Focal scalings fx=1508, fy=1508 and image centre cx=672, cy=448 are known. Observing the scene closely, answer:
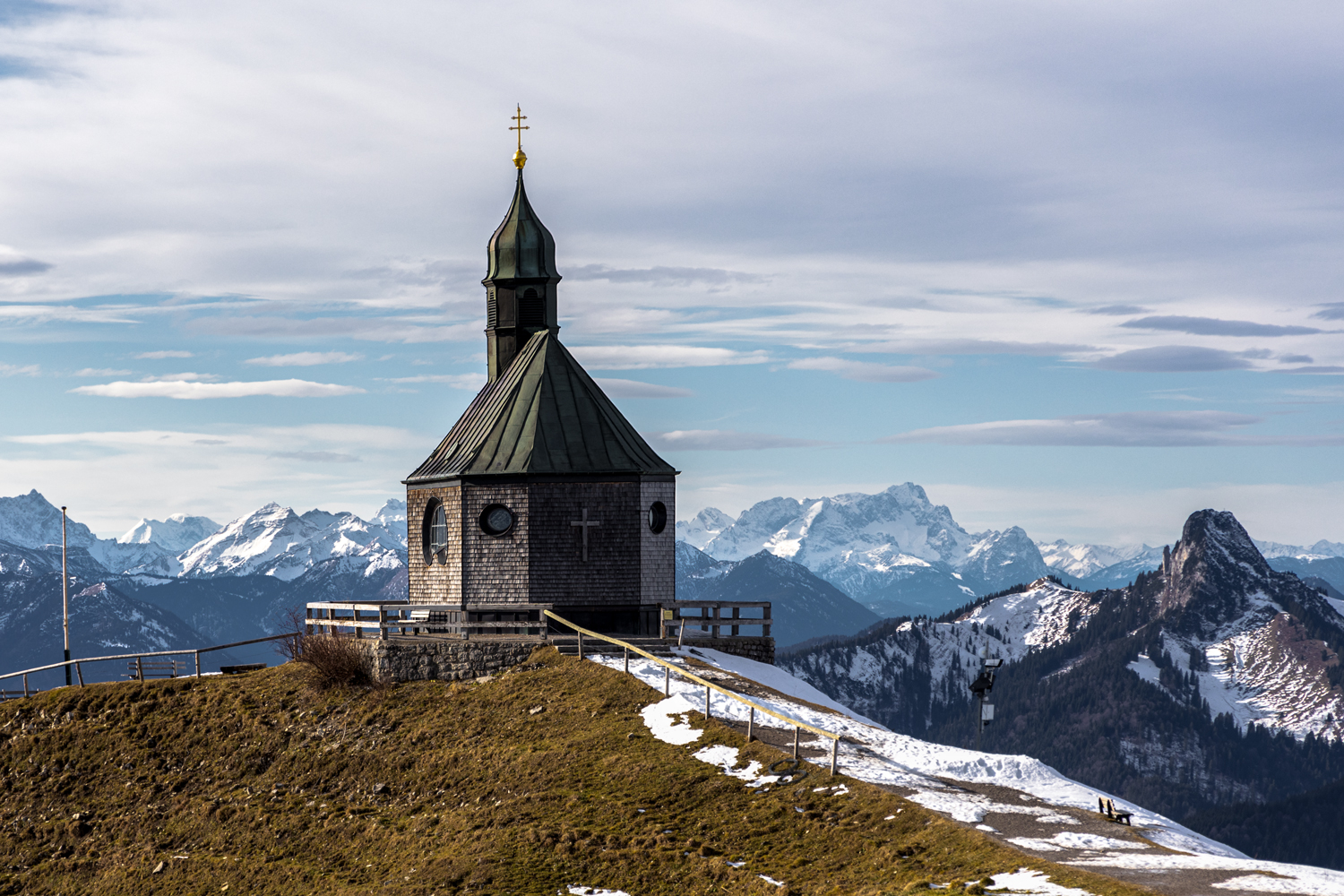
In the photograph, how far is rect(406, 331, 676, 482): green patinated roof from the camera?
53869mm

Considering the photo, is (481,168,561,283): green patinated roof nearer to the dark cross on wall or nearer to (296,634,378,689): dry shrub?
the dark cross on wall

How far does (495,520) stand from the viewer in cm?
5359

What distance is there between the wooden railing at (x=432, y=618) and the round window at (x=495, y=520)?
260 centimetres

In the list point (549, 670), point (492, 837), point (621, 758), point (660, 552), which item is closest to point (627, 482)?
point (660, 552)

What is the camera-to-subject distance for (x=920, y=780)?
34.4 m

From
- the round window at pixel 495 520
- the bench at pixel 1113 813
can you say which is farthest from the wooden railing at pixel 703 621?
the bench at pixel 1113 813

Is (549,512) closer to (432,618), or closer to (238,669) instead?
(432,618)

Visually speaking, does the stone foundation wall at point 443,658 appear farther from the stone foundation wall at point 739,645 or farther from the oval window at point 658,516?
Result: the oval window at point 658,516

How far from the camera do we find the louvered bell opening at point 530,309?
60344 mm

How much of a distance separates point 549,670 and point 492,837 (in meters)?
12.7

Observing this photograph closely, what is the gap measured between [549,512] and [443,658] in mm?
7271

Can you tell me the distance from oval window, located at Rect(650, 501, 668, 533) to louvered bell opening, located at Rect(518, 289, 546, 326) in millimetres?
9660

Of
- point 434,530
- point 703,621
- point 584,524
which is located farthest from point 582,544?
point 434,530

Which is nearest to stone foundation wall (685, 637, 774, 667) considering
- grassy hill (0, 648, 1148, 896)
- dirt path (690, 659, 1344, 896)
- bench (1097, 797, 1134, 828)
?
grassy hill (0, 648, 1148, 896)
